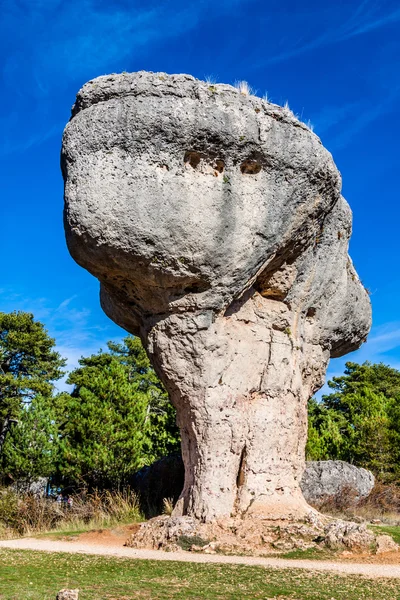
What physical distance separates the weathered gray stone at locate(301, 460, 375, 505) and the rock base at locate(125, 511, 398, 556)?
14.8 feet

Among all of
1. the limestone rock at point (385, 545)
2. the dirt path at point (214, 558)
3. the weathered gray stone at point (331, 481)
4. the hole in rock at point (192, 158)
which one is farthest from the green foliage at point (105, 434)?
the hole in rock at point (192, 158)

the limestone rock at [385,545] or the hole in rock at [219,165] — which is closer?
the limestone rock at [385,545]

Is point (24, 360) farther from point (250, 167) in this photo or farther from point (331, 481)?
point (250, 167)

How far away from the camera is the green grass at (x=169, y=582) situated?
578 cm

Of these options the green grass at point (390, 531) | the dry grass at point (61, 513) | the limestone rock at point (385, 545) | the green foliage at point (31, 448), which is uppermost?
the green foliage at point (31, 448)

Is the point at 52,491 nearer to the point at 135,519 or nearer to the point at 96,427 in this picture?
the point at 96,427

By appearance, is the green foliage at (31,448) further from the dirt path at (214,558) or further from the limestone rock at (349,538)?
the limestone rock at (349,538)

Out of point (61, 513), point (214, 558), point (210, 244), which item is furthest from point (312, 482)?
point (210, 244)

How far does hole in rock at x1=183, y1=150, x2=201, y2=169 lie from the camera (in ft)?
32.1

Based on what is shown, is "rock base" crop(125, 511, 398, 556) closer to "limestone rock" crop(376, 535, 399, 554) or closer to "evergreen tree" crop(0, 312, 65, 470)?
"limestone rock" crop(376, 535, 399, 554)

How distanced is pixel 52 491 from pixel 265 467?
27.1ft

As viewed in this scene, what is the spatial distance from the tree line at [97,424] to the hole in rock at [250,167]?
833 cm

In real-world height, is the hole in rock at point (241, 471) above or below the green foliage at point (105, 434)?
below

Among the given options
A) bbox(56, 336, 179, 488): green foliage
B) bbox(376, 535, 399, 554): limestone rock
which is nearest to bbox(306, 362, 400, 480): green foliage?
bbox(56, 336, 179, 488): green foliage
